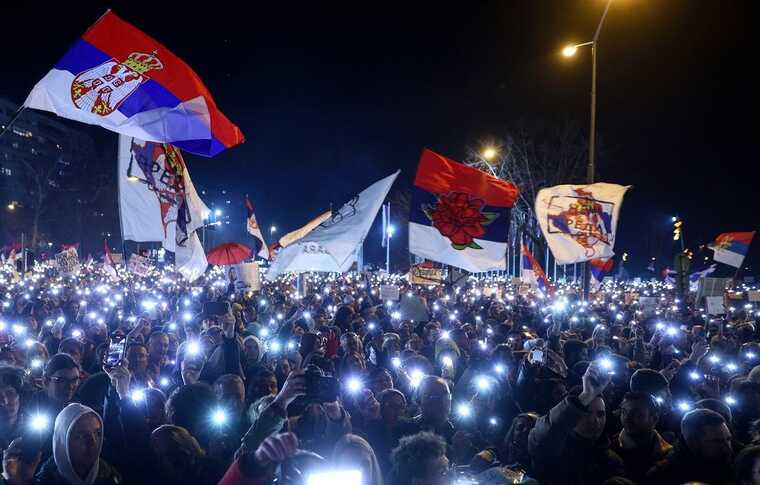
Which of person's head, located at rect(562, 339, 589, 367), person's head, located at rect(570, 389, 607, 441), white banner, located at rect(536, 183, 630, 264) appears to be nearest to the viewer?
person's head, located at rect(570, 389, 607, 441)

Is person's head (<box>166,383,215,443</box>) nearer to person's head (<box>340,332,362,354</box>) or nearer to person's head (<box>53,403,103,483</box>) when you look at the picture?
person's head (<box>53,403,103,483</box>)

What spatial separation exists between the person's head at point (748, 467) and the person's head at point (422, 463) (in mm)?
1678

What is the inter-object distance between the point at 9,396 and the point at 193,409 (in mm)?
1443

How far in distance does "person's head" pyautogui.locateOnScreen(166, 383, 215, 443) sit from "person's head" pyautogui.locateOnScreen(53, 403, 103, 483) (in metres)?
1.14

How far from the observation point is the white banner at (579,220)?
10867mm

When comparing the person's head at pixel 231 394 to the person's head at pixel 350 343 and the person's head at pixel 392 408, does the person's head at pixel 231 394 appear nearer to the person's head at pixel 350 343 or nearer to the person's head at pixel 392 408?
the person's head at pixel 392 408

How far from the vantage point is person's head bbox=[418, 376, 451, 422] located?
4.64 metres

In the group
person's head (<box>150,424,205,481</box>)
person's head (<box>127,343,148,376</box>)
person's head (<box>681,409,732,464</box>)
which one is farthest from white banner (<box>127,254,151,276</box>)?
person's head (<box>681,409,732,464</box>)

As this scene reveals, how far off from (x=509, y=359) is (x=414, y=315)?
18.0ft

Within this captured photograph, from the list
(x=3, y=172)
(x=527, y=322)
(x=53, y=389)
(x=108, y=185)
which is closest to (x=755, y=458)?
(x=53, y=389)

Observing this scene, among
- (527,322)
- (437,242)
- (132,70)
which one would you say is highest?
(132,70)

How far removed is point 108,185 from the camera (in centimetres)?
5209

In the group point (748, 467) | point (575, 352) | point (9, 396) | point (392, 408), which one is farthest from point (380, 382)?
point (575, 352)

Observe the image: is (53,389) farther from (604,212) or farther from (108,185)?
(108,185)
